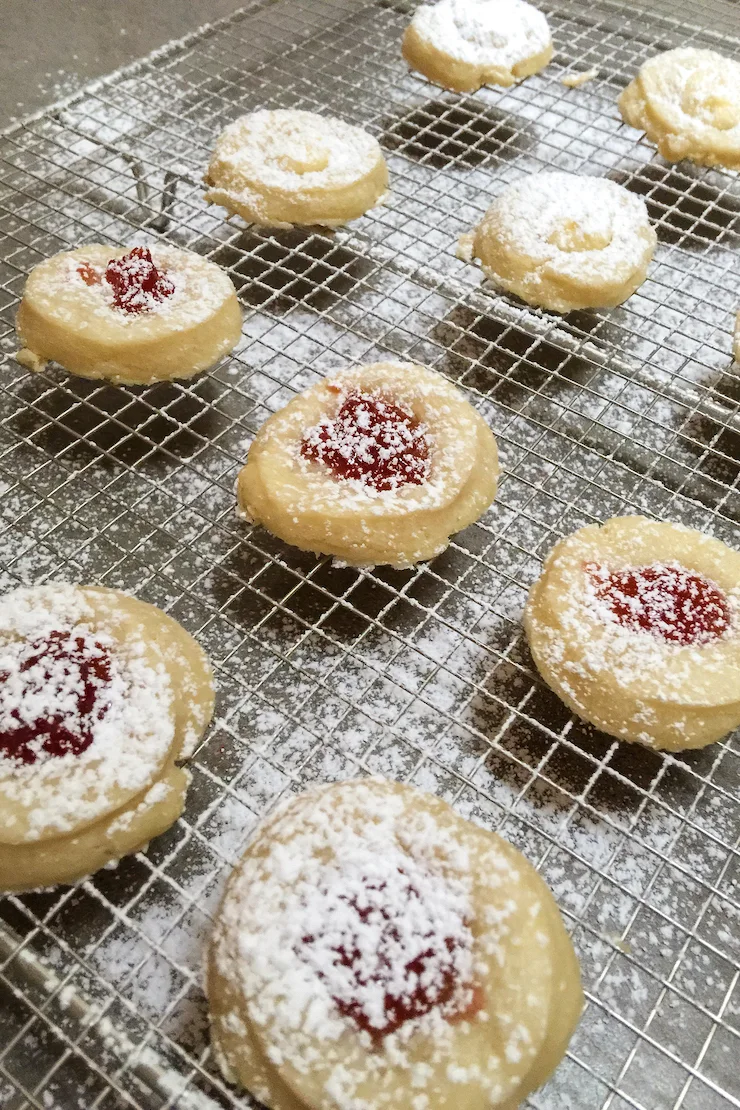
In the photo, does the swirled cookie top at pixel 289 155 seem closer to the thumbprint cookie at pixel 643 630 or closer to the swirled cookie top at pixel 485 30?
the swirled cookie top at pixel 485 30

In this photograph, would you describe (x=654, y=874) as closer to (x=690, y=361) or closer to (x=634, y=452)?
(x=634, y=452)

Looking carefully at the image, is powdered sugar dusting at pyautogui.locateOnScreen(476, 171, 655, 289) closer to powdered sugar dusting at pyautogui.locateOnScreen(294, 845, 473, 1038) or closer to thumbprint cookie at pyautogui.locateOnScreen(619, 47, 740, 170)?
thumbprint cookie at pyautogui.locateOnScreen(619, 47, 740, 170)

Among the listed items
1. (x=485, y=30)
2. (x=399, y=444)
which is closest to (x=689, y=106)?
(x=485, y=30)

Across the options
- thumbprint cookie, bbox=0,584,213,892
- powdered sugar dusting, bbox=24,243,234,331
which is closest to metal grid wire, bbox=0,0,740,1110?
thumbprint cookie, bbox=0,584,213,892

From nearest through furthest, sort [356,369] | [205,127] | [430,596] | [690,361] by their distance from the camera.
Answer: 1. [430,596]
2. [356,369]
3. [690,361]
4. [205,127]

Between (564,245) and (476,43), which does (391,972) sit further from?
(476,43)

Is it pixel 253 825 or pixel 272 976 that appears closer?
pixel 272 976

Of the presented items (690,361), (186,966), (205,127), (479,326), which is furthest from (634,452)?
(205,127)
